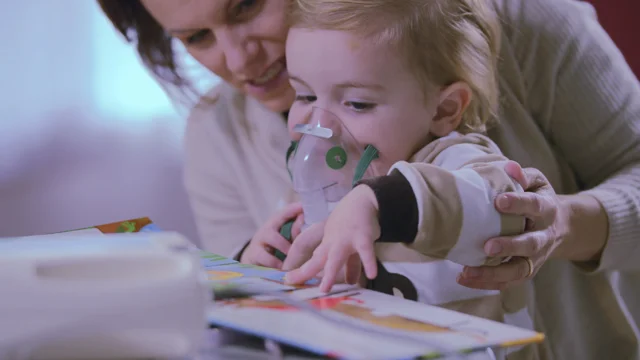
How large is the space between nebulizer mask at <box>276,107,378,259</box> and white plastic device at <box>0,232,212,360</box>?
1.66 ft

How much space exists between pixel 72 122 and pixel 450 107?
138cm

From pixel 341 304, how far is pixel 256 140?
0.89 metres

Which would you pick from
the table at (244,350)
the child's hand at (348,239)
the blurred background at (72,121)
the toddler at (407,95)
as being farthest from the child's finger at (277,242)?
the blurred background at (72,121)

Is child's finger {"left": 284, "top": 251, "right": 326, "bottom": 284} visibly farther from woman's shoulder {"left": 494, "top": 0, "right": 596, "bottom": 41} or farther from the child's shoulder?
woman's shoulder {"left": 494, "top": 0, "right": 596, "bottom": 41}

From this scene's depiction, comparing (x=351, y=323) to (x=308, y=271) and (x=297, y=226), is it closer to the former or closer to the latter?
(x=308, y=271)

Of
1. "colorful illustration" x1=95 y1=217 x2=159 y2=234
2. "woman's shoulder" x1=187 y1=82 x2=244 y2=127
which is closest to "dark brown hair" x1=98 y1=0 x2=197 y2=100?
"woman's shoulder" x1=187 y1=82 x2=244 y2=127

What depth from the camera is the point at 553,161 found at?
1.21 meters

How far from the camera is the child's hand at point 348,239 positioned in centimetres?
66

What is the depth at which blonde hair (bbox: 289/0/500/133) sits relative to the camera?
0.95 m

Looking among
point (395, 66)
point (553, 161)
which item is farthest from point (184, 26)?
point (553, 161)

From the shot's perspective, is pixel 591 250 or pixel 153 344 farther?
pixel 591 250

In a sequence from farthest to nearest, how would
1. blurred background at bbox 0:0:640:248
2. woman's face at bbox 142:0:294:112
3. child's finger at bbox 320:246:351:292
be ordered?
blurred background at bbox 0:0:640:248 < woman's face at bbox 142:0:294:112 < child's finger at bbox 320:246:351:292

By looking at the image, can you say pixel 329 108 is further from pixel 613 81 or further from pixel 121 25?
pixel 121 25

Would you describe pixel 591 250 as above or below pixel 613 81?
below
